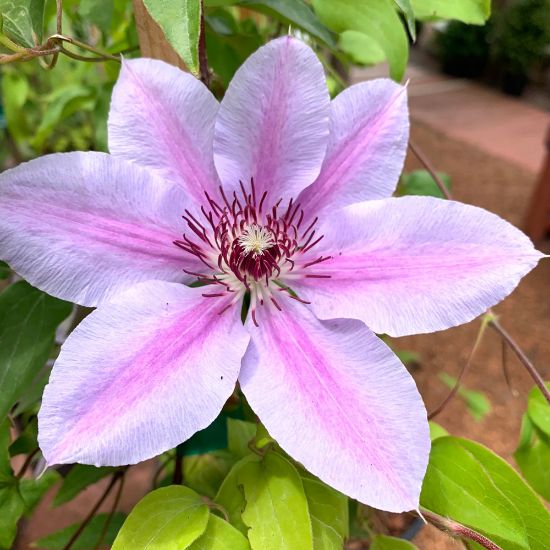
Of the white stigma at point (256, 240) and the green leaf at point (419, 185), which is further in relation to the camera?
the green leaf at point (419, 185)

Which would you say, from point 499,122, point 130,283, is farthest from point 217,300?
point 499,122

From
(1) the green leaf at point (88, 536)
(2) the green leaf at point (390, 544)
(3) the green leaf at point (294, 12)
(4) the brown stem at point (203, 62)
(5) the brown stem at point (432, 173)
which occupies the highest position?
(3) the green leaf at point (294, 12)

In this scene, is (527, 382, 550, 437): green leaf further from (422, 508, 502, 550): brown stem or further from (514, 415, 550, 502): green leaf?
(422, 508, 502, 550): brown stem

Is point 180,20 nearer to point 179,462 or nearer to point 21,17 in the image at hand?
point 21,17

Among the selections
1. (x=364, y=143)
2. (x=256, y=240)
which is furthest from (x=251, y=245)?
(x=364, y=143)

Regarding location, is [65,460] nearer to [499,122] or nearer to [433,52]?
[499,122]

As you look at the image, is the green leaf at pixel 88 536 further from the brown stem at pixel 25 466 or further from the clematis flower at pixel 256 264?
the clematis flower at pixel 256 264

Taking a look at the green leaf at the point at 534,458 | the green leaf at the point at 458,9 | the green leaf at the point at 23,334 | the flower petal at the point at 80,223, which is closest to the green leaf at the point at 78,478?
the green leaf at the point at 23,334

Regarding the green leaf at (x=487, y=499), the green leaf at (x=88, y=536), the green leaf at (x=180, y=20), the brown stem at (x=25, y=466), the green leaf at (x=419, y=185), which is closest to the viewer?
the green leaf at (x=180, y=20)

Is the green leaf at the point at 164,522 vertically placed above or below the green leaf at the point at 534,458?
above
